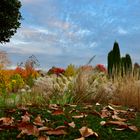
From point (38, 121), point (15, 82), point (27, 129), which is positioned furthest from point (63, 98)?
point (15, 82)

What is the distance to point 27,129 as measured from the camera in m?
5.79

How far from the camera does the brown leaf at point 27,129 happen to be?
567cm

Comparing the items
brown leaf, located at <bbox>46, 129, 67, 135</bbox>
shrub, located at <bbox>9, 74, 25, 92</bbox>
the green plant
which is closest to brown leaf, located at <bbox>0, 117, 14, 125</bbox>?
brown leaf, located at <bbox>46, 129, 67, 135</bbox>

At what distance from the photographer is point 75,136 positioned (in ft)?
18.9

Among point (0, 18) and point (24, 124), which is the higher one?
point (0, 18)

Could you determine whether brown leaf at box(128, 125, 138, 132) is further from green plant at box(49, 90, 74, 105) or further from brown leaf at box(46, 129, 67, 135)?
green plant at box(49, 90, 74, 105)

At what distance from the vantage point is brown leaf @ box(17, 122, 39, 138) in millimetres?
5668

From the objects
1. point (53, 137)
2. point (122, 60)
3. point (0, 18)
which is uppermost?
point (0, 18)

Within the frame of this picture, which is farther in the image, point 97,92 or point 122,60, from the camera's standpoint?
point 122,60

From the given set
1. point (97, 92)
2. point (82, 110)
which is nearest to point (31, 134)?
point (82, 110)

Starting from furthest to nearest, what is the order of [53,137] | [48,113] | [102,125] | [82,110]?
[82,110], [48,113], [102,125], [53,137]

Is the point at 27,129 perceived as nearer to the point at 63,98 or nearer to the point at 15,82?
the point at 63,98

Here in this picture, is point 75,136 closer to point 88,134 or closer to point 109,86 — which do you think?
point 88,134

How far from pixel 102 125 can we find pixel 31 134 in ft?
3.84
